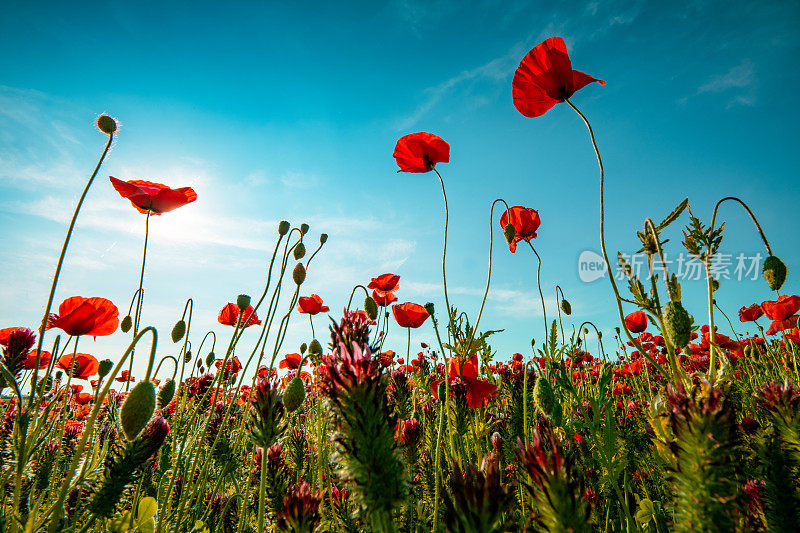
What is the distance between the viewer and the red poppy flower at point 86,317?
230cm

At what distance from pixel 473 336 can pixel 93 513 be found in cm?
221

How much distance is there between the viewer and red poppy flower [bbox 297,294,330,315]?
→ 14.3 feet

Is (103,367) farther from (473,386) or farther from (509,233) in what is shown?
(509,233)

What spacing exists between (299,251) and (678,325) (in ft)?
8.26

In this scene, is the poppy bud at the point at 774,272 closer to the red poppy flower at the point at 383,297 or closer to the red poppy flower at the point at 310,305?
the red poppy flower at the point at 383,297

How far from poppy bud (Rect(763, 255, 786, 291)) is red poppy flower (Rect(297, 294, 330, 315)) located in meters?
3.87

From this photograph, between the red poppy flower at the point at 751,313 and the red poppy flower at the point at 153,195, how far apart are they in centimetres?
762

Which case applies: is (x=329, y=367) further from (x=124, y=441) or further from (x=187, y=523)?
(x=187, y=523)

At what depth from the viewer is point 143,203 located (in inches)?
96.0

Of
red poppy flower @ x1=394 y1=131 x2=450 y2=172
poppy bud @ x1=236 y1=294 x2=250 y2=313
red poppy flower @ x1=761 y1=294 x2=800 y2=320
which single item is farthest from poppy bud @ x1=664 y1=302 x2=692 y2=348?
red poppy flower @ x1=761 y1=294 x2=800 y2=320

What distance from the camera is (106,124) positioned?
208 cm

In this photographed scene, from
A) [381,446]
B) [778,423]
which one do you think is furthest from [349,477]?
[778,423]

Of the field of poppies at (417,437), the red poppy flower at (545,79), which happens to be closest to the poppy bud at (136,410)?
the field of poppies at (417,437)

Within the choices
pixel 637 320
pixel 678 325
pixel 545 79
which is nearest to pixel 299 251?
pixel 545 79
